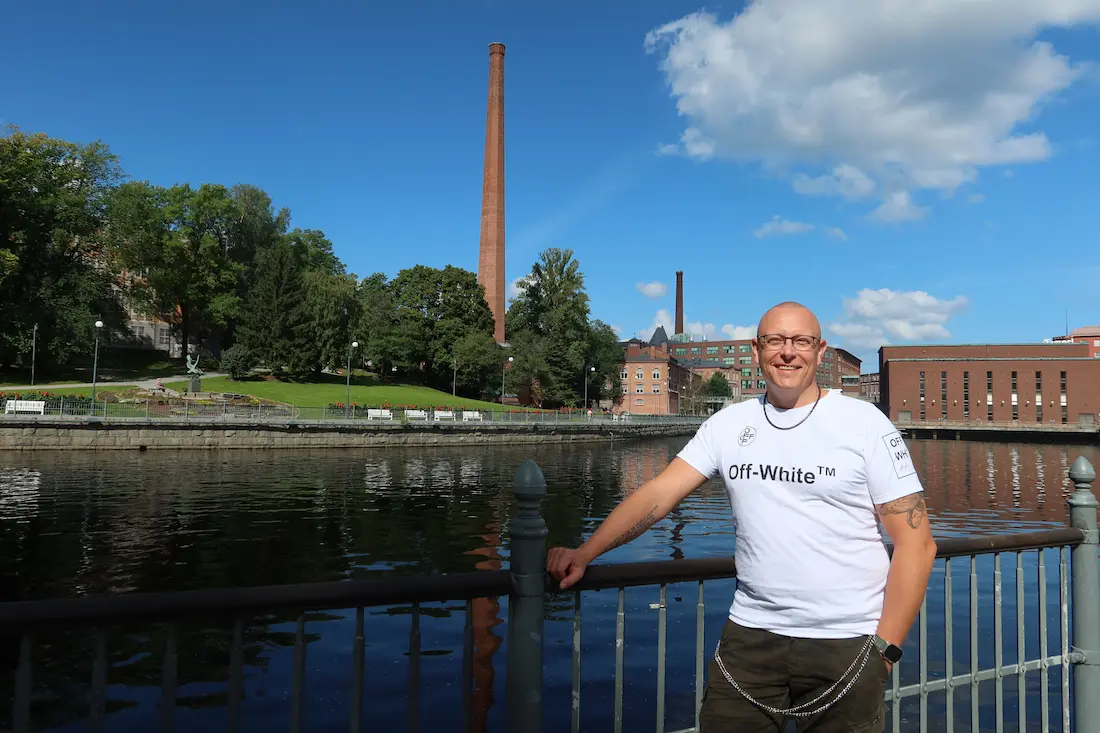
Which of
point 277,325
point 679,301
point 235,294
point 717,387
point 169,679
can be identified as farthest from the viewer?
point 679,301

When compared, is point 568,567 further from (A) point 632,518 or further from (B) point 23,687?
(B) point 23,687

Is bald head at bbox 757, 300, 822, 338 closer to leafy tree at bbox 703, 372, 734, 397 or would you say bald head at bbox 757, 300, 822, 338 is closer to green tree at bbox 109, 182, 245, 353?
green tree at bbox 109, 182, 245, 353

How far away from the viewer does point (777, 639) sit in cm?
269

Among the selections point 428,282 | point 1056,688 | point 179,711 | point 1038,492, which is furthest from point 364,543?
point 428,282

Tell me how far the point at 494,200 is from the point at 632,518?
256 feet

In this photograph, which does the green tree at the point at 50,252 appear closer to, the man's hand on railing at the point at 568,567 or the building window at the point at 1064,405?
the man's hand on railing at the point at 568,567

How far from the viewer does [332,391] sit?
216 feet

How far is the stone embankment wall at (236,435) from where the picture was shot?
36.4m

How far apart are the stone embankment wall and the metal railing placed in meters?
0.33

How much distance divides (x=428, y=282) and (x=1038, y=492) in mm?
62513

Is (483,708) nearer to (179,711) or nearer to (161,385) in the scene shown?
(179,711)

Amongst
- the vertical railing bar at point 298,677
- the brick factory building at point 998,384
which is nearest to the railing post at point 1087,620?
the vertical railing bar at point 298,677

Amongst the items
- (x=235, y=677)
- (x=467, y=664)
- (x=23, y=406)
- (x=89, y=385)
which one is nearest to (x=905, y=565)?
(x=467, y=664)

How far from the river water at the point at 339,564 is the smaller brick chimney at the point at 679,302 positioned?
124291mm
